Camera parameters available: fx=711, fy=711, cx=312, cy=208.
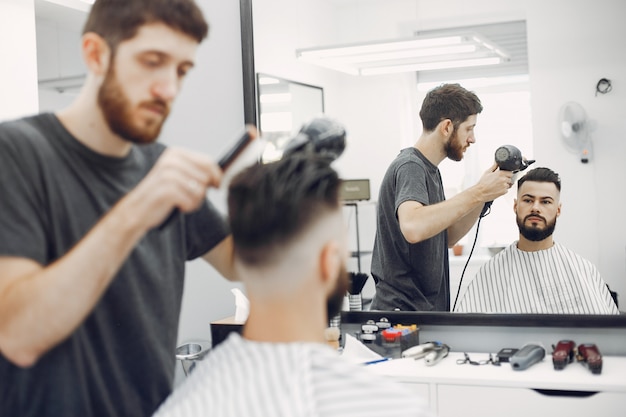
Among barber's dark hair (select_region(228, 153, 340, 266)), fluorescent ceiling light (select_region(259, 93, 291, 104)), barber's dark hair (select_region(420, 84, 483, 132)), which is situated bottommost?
barber's dark hair (select_region(228, 153, 340, 266))

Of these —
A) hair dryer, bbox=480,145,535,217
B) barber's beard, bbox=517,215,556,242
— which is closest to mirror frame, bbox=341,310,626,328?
barber's beard, bbox=517,215,556,242

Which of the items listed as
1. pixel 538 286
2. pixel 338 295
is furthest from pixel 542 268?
pixel 338 295

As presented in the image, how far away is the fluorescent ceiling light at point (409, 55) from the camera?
2729 millimetres

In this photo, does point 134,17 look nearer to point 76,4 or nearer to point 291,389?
point 291,389

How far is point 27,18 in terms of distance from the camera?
2219mm

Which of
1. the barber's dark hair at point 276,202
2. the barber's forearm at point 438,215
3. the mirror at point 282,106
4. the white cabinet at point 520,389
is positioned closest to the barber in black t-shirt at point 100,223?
the barber's dark hair at point 276,202

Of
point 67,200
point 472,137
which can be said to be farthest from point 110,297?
point 472,137

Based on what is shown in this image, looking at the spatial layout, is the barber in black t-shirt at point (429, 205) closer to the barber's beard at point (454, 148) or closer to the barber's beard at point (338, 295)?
the barber's beard at point (454, 148)

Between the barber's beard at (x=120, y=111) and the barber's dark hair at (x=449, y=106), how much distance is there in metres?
1.69

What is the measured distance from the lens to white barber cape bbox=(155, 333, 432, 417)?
123cm

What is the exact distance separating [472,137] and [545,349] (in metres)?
0.84

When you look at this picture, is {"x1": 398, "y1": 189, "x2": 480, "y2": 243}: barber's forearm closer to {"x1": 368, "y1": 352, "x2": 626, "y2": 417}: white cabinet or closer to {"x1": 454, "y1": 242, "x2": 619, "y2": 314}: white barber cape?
{"x1": 454, "y1": 242, "x2": 619, "y2": 314}: white barber cape

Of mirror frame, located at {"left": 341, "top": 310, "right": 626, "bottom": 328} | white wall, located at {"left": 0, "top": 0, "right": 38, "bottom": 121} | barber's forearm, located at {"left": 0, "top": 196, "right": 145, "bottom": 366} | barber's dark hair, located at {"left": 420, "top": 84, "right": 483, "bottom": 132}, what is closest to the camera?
barber's forearm, located at {"left": 0, "top": 196, "right": 145, "bottom": 366}

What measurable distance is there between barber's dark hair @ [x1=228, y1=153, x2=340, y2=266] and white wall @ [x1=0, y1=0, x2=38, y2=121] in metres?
1.19
